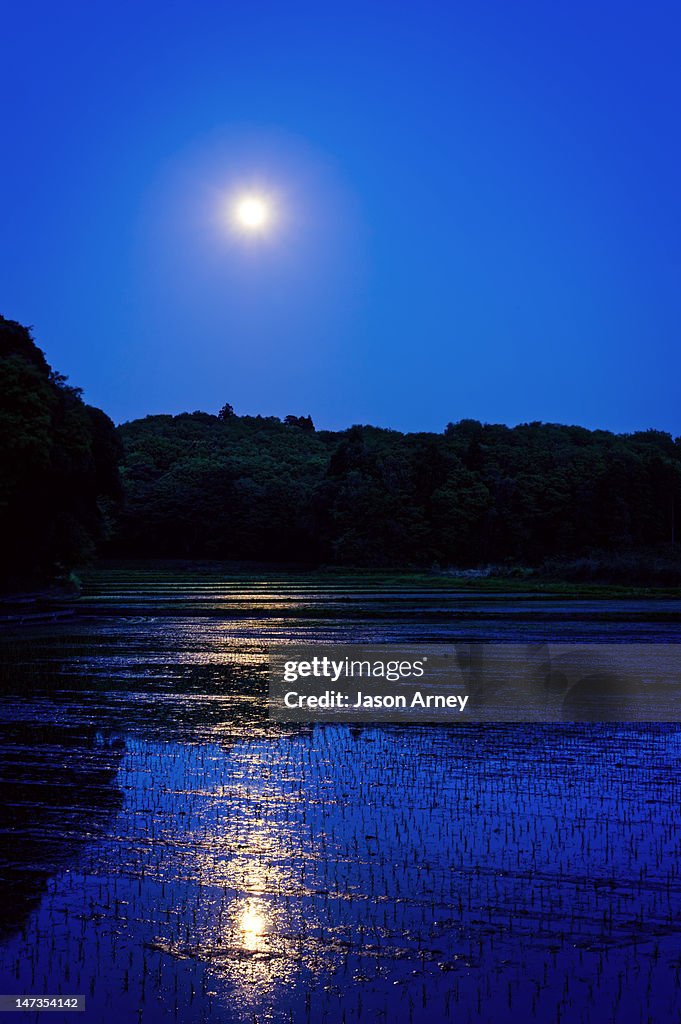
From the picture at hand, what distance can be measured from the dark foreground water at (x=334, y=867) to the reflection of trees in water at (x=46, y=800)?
1.4 inches

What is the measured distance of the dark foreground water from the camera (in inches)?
234

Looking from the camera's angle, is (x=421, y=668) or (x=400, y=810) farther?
(x=421, y=668)

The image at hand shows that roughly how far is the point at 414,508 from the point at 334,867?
9445cm

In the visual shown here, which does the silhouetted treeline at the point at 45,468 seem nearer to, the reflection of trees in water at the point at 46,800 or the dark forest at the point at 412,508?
the reflection of trees in water at the point at 46,800

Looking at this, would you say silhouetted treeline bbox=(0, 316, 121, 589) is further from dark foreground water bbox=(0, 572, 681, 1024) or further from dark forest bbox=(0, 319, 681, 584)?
dark forest bbox=(0, 319, 681, 584)

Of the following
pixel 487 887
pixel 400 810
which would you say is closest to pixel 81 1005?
pixel 487 887

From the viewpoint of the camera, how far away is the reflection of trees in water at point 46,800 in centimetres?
770

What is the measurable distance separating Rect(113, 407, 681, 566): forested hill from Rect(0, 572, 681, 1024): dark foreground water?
8286cm

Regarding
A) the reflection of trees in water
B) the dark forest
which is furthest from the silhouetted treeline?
the dark forest

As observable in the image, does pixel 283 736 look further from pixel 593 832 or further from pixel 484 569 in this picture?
pixel 484 569

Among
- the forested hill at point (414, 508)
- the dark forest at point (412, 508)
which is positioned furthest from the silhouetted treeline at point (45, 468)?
the forested hill at point (414, 508)

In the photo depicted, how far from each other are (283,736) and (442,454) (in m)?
94.7

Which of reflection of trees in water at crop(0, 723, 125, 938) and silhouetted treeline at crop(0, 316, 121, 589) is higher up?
silhouetted treeline at crop(0, 316, 121, 589)

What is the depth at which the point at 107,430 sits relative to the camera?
4856 centimetres
